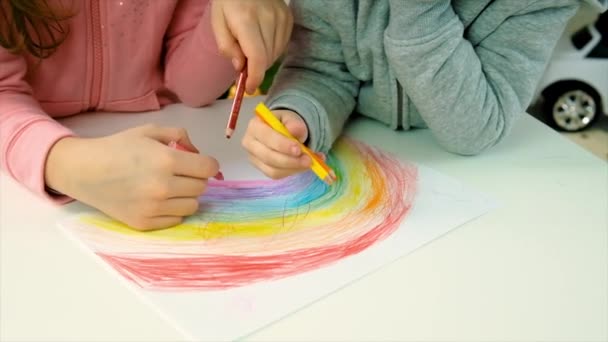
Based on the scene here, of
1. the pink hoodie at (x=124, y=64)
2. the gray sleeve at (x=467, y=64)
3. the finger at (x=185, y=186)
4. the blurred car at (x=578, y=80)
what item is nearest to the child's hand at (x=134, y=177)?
the finger at (x=185, y=186)

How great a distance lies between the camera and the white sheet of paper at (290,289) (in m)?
0.42

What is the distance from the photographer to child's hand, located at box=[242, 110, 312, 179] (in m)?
0.54

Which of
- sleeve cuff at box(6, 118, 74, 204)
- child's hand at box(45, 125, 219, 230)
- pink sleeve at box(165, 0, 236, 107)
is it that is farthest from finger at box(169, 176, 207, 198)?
pink sleeve at box(165, 0, 236, 107)

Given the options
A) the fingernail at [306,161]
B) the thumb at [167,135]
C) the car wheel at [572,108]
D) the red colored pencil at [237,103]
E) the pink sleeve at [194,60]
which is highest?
the red colored pencil at [237,103]

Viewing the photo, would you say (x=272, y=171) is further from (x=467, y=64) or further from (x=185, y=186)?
(x=467, y=64)

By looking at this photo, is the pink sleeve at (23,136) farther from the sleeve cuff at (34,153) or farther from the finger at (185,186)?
the finger at (185,186)

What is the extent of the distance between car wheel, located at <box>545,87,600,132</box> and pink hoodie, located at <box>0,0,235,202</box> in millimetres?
503

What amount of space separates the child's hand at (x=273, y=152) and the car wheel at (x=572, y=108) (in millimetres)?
539

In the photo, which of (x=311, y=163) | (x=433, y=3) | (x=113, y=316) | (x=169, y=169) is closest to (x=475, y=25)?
(x=433, y=3)

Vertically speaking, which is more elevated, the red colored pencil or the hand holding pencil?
the red colored pencil

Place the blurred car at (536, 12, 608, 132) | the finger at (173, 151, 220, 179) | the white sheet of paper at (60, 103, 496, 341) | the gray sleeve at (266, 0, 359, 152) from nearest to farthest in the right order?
the white sheet of paper at (60, 103, 496, 341)
the finger at (173, 151, 220, 179)
the gray sleeve at (266, 0, 359, 152)
the blurred car at (536, 12, 608, 132)

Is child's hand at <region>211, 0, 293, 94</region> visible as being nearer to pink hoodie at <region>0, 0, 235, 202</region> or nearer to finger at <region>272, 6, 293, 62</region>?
finger at <region>272, 6, 293, 62</region>

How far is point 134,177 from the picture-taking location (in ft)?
1.69

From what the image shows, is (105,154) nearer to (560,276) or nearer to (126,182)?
(126,182)
